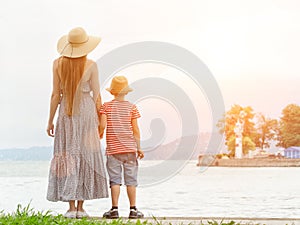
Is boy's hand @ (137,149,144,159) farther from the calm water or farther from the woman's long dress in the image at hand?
the calm water

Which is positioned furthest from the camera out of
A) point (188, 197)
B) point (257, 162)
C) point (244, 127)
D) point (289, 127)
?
point (289, 127)

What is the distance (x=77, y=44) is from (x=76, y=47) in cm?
2

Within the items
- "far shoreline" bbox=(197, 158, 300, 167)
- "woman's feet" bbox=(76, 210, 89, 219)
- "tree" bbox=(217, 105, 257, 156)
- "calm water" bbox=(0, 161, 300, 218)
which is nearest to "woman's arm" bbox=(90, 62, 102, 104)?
"woman's feet" bbox=(76, 210, 89, 219)

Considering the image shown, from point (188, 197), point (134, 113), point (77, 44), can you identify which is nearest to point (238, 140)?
point (188, 197)

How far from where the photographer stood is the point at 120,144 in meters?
4.11

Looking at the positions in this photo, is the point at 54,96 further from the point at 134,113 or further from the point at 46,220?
the point at 46,220

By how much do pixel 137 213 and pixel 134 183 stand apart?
202 millimetres

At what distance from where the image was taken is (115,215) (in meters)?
4.12

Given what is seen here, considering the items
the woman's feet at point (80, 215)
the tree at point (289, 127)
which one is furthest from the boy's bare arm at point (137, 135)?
the tree at point (289, 127)

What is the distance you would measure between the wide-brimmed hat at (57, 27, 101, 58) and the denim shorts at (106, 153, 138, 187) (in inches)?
29.0

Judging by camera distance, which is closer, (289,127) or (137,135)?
(137,135)

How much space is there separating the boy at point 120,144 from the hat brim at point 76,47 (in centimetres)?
28

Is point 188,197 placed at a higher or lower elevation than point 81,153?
lower

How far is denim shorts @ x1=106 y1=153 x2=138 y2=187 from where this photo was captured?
4.12 m
